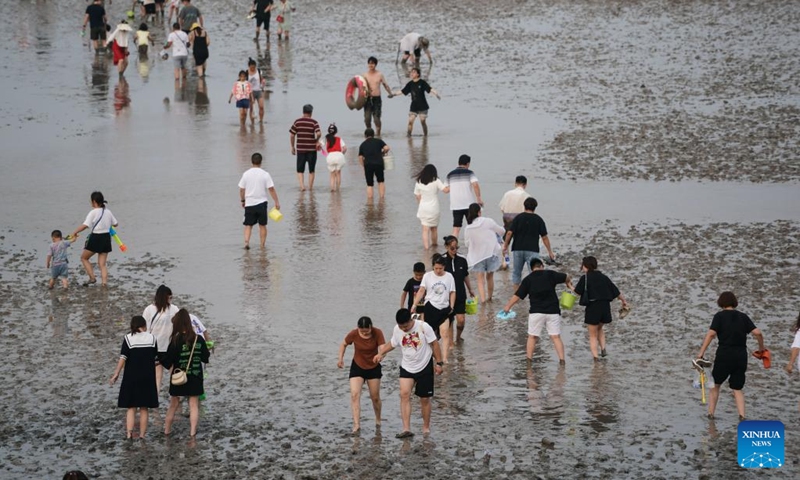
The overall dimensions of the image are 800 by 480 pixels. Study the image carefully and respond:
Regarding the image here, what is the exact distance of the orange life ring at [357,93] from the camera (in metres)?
27.8

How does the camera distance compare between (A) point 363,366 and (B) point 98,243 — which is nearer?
(A) point 363,366

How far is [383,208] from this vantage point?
73.0 ft

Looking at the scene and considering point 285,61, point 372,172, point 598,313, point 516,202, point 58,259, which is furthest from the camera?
point 285,61

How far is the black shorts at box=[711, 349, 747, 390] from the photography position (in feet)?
41.9

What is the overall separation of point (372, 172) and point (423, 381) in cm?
1016

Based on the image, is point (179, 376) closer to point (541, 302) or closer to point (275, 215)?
point (541, 302)

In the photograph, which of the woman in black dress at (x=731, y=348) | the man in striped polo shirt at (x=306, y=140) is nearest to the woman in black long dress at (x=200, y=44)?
the man in striped polo shirt at (x=306, y=140)

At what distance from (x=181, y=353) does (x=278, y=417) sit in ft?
4.16

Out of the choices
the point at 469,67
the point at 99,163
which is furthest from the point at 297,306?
the point at 469,67

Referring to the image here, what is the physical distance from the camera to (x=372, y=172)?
22578 mm

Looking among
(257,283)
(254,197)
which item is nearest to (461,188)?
(254,197)

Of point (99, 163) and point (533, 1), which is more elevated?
point (533, 1)

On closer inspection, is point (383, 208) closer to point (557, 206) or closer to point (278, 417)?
point (557, 206)

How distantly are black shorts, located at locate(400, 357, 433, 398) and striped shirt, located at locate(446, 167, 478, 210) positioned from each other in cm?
700
